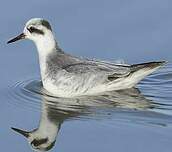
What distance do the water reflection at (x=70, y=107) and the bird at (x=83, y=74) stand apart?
0.35 ft

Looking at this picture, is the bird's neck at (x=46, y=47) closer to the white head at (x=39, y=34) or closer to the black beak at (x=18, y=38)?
the white head at (x=39, y=34)

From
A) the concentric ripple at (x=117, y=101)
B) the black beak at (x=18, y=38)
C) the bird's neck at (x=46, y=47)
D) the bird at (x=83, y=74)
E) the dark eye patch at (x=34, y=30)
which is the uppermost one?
the dark eye patch at (x=34, y=30)

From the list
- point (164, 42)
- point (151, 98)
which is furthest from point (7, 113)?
point (164, 42)

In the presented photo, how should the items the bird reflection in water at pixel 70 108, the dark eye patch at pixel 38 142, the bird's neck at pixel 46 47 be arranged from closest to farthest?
the dark eye patch at pixel 38 142 < the bird reflection in water at pixel 70 108 < the bird's neck at pixel 46 47

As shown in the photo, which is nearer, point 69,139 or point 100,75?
point 69,139

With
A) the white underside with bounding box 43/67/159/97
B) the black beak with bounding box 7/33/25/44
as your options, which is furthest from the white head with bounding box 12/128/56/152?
the black beak with bounding box 7/33/25/44

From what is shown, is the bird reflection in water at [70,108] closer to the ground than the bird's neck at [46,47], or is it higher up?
closer to the ground

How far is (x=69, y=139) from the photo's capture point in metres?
9.31

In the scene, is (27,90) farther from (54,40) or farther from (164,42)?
(164,42)

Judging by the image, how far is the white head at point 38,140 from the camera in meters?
9.22

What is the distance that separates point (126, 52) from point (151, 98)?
118cm

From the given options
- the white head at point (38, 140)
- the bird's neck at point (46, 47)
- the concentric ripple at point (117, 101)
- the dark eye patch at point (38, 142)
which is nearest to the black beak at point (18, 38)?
the bird's neck at point (46, 47)

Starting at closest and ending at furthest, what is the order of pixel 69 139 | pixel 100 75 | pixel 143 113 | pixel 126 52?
pixel 69 139, pixel 143 113, pixel 100 75, pixel 126 52

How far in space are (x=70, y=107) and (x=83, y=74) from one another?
0.61 m
